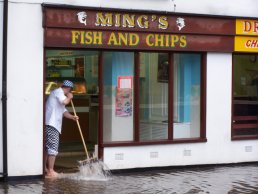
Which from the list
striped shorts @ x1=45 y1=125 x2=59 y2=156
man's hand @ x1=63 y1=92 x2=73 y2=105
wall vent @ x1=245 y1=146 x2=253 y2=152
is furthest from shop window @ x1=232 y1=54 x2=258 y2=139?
striped shorts @ x1=45 y1=125 x2=59 y2=156

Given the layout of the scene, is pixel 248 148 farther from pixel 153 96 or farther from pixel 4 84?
pixel 4 84

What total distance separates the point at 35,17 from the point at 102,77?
1.85 metres

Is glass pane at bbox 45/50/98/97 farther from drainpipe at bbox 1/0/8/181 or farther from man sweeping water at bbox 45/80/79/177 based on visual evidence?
drainpipe at bbox 1/0/8/181

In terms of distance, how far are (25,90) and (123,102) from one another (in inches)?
89.8

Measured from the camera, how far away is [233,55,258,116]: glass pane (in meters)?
13.6

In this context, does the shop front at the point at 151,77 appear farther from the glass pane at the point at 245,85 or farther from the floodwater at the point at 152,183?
the floodwater at the point at 152,183

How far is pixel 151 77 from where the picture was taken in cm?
1291

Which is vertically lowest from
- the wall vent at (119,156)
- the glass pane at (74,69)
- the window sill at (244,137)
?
the wall vent at (119,156)

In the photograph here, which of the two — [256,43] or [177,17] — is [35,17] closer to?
[177,17]

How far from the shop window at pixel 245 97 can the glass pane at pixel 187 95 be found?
876mm

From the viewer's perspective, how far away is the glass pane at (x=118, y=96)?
12.4 metres

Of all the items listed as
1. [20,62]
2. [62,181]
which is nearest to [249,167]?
[62,181]

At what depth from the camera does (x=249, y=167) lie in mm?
13188

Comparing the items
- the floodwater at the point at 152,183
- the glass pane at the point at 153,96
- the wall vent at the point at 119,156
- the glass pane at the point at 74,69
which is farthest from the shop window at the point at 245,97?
the glass pane at the point at 74,69
